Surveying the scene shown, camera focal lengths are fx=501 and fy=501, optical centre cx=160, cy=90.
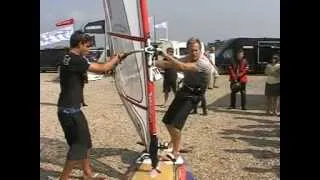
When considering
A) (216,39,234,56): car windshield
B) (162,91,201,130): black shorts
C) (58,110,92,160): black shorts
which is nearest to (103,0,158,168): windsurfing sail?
(58,110,92,160): black shorts

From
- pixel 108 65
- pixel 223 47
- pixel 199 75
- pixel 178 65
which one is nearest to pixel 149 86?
pixel 108 65

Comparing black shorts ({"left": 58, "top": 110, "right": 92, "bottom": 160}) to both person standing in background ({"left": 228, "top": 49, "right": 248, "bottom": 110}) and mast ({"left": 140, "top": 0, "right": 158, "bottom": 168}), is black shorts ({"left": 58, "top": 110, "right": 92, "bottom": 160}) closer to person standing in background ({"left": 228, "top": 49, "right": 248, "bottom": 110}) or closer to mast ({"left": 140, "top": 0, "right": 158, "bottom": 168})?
mast ({"left": 140, "top": 0, "right": 158, "bottom": 168})

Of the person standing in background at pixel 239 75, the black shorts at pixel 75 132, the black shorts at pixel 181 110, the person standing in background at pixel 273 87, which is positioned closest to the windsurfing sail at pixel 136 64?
the black shorts at pixel 75 132

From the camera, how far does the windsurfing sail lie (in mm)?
3840

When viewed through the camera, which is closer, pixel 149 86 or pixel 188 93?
pixel 149 86

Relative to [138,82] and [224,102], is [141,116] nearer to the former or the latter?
[138,82]

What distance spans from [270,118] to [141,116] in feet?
22.3

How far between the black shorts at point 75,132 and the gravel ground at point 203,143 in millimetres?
729

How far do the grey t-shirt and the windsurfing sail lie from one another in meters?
1.39

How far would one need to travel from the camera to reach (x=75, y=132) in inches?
189

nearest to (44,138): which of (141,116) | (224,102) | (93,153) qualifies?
(93,153)

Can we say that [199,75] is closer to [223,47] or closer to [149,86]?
[149,86]

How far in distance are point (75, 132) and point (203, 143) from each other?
10.7ft
